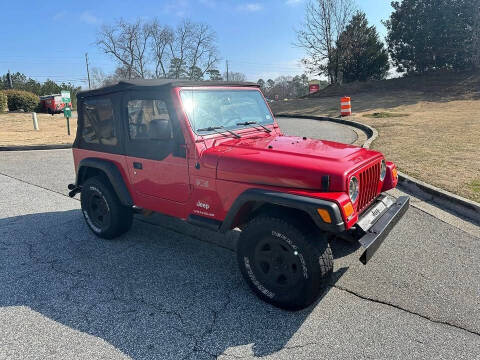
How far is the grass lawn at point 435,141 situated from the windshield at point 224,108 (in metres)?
3.34

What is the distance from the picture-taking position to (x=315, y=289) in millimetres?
2688

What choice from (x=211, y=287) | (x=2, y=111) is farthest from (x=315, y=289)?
(x=2, y=111)

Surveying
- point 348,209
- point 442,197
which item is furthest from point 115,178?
point 442,197

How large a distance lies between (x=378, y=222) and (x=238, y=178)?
1266 mm

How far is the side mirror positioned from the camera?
10.6 feet

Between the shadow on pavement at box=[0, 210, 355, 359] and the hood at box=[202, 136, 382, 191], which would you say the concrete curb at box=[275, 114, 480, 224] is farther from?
the shadow on pavement at box=[0, 210, 355, 359]

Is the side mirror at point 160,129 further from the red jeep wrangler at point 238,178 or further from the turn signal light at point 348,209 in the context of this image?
the turn signal light at point 348,209

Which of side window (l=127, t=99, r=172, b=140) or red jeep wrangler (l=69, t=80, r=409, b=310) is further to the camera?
side window (l=127, t=99, r=172, b=140)

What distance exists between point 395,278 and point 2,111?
3402 cm

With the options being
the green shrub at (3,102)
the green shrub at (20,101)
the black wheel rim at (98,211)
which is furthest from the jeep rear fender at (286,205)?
the green shrub at (20,101)

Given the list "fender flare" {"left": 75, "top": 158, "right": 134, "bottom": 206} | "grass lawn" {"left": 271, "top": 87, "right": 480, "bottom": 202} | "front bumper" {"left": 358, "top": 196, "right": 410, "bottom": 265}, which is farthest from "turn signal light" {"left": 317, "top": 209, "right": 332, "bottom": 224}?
"grass lawn" {"left": 271, "top": 87, "right": 480, "bottom": 202}

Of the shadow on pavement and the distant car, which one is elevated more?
the distant car

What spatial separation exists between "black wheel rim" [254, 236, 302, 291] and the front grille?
745 mm

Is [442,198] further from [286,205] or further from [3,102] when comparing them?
[3,102]
